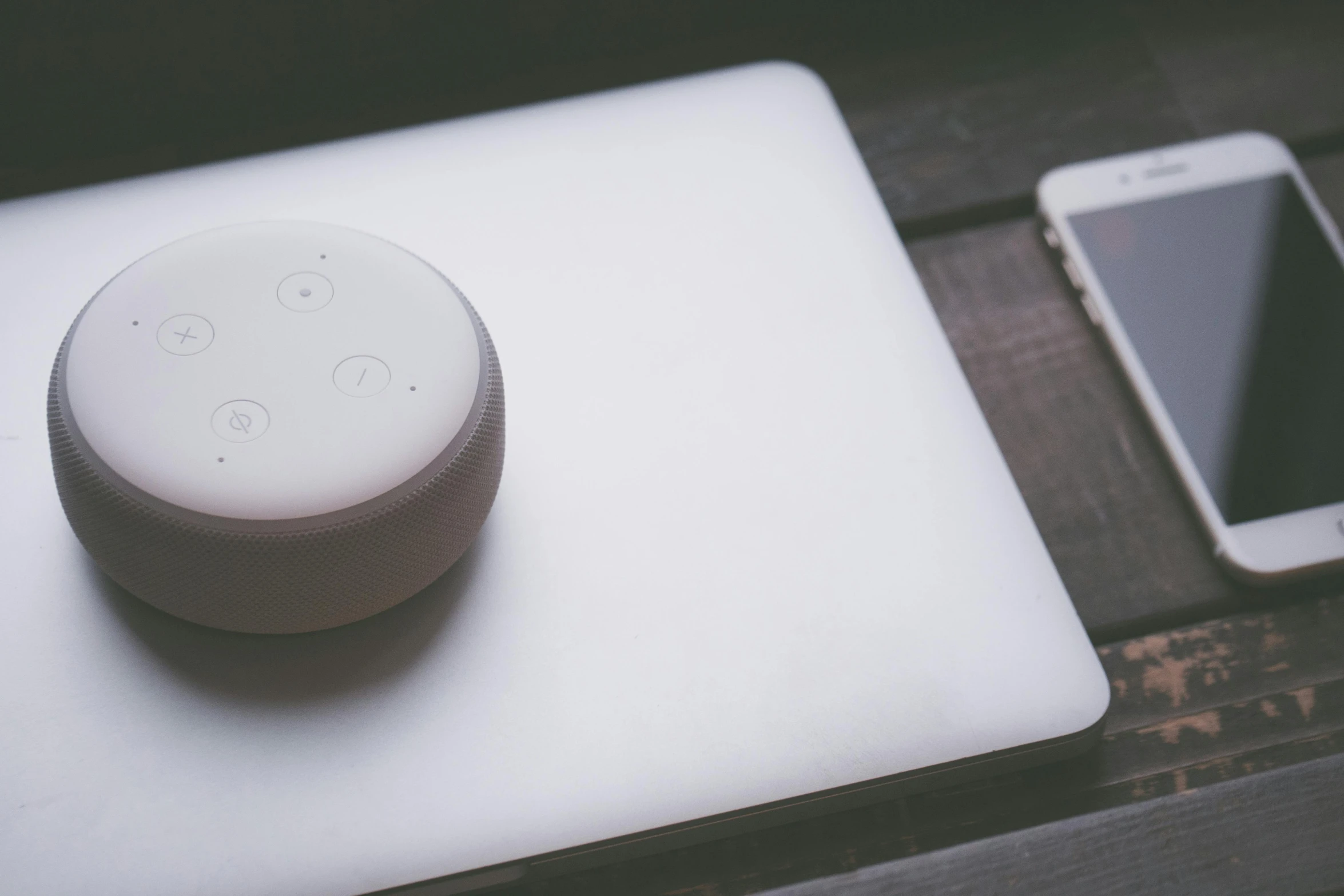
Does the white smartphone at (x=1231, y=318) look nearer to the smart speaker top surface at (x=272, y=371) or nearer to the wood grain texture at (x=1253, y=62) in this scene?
the wood grain texture at (x=1253, y=62)

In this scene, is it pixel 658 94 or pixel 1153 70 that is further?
pixel 1153 70

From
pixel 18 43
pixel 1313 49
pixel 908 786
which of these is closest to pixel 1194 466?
pixel 908 786

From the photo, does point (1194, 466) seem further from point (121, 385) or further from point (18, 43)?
point (18, 43)

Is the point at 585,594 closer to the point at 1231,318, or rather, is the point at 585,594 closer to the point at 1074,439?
the point at 1074,439

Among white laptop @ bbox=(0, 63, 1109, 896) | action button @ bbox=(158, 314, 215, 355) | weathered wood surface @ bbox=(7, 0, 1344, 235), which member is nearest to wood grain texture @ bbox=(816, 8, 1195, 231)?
weathered wood surface @ bbox=(7, 0, 1344, 235)

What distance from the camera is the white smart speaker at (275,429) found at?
0.32 metres

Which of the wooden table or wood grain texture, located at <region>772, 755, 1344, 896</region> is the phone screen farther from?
wood grain texture, located at <region>772, 755, 1344, 896</region>

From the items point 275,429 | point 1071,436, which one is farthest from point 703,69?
point 275,429

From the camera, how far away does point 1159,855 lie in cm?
39

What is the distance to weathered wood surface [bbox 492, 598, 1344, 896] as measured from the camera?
40 cm

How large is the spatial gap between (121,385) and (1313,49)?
0.72 m

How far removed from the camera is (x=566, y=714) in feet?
1.20

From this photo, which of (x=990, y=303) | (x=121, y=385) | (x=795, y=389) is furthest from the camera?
(x=990, y=303)

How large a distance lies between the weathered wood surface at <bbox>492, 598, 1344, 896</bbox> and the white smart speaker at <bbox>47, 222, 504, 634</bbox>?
0.53 feet
